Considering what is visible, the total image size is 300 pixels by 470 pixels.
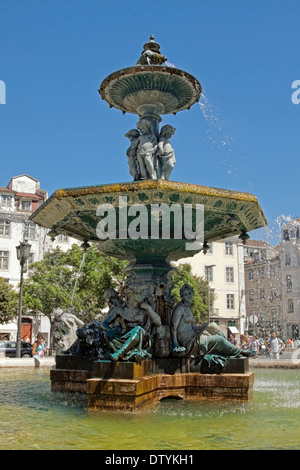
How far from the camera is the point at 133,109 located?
9562 mm

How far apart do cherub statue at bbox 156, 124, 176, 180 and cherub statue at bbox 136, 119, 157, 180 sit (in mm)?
94

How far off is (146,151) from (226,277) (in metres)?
45.1

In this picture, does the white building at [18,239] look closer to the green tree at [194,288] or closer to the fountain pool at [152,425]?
the green tree at [194,288]

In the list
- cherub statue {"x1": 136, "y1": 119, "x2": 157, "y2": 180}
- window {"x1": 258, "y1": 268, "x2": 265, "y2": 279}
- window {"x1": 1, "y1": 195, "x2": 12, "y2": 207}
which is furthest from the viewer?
window {"x1": 258, "y1": 268, "x2": 265, "y2": 279}

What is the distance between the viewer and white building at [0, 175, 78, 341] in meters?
41.4

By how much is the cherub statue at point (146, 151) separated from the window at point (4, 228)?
35.3 m

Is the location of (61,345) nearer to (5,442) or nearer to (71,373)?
(71,373)

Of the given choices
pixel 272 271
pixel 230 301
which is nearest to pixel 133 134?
pixel 230 301

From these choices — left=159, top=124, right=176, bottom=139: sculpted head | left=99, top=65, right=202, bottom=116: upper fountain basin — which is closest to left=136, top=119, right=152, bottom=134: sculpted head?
left=159, top=124, right=176, bottom=139: sculpted head

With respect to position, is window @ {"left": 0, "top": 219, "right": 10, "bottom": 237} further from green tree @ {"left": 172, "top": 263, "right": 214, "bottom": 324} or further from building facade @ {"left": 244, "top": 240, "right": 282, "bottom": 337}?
building facade @ {"left": 244, "top": 240, "right": 282, "bottom": 337}

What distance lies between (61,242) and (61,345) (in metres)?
36.5

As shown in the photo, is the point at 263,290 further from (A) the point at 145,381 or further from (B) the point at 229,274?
(A) the point at 145,381

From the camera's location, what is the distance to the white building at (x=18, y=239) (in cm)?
4138
